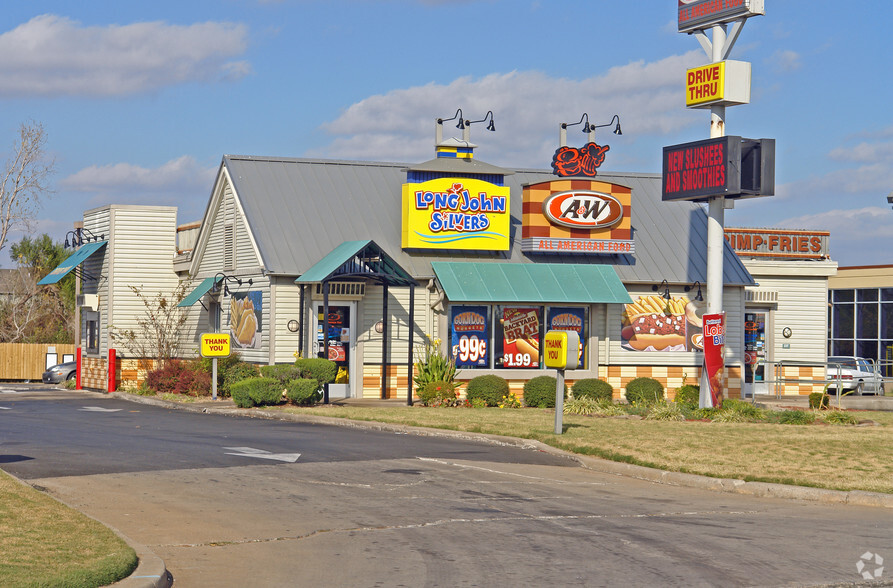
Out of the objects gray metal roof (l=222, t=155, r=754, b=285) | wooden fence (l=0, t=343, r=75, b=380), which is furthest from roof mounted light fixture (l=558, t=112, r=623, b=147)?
wooden fence (l=0, t=343, r=75, b=380)

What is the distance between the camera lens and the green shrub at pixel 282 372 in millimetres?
Answer: 23766

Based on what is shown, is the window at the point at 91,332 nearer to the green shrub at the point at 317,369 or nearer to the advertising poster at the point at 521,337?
the green shrub at the point at 317,369

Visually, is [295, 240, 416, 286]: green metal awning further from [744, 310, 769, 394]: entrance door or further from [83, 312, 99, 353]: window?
[744, 310, 769, 394]: entrance door

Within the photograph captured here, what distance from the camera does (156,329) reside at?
31.0m

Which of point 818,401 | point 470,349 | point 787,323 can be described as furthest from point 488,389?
point 787,323

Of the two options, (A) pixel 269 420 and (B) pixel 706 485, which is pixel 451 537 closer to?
(B) pixel 706 485

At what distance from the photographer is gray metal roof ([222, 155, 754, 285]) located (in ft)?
89.0

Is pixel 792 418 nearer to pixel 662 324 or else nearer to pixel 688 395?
pixel 688 395

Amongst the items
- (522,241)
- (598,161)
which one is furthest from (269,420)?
(598,161)

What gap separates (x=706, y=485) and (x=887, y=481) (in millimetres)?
2175

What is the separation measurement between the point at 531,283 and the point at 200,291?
9030 mm

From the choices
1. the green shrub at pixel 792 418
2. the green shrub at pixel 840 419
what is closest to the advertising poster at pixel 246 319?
the green shrub at pixel 792 418

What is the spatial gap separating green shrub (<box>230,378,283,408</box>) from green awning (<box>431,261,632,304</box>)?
191 inches

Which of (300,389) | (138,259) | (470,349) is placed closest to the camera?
(300,389)
